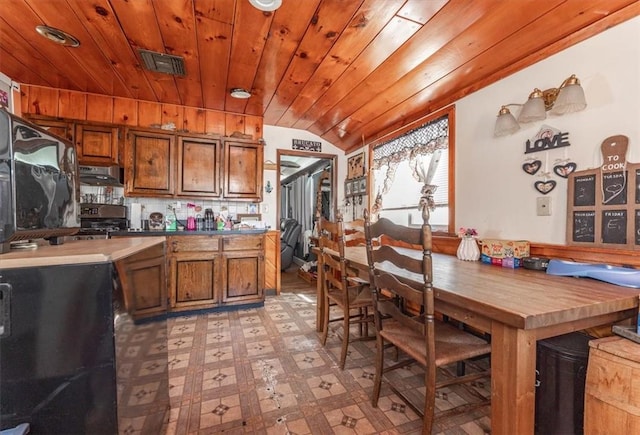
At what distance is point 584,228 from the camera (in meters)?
1.66

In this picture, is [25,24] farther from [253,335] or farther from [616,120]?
[616,120]

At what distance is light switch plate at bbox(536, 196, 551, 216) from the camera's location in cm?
185

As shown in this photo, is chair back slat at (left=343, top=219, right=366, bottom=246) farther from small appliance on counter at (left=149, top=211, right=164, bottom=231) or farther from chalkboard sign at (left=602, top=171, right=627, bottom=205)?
small appliance on counter at (left=149, top=211, right=164, bottom=231)

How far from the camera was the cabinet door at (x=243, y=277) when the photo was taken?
126 inches

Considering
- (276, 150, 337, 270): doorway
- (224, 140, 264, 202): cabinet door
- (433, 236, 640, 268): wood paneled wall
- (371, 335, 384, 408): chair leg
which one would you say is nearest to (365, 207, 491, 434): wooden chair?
(371, 335, 384, 408): chair leg

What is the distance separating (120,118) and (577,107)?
4125 mm

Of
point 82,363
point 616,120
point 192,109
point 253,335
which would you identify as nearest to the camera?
point 82,363

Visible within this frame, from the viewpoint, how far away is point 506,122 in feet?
6.46

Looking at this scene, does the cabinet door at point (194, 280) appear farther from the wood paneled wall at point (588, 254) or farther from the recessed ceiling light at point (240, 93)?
the wood paneled wall at point (588, 254)

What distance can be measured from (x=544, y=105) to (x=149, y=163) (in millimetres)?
3634

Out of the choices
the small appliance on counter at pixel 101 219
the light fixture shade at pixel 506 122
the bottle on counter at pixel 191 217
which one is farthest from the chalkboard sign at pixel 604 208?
the small appliance on counter at pixel 101 219

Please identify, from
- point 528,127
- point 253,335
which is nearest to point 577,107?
point 528,127

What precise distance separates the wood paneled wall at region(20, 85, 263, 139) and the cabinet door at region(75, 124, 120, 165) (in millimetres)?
184

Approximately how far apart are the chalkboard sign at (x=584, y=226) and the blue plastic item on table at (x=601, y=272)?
8.5 inches
